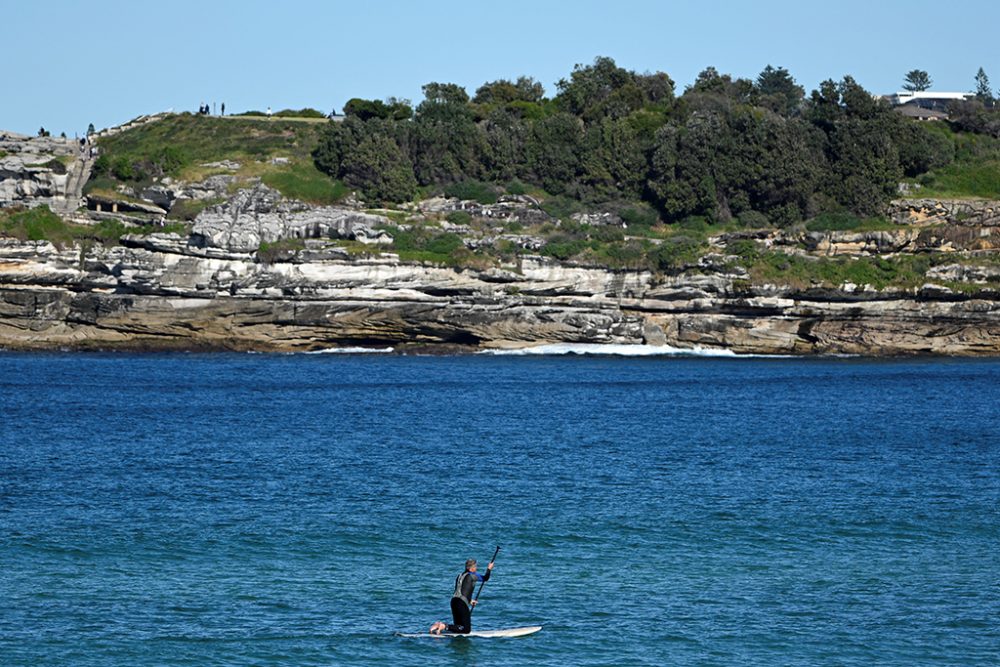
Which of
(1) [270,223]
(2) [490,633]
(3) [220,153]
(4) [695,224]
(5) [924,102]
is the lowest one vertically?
(2) [490,633]

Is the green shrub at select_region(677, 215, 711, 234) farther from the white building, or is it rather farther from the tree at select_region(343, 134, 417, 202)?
the white building

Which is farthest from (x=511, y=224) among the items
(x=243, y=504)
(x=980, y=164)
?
(x=243, y=504)

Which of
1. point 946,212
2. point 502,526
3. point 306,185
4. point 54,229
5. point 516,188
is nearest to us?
point 502,526

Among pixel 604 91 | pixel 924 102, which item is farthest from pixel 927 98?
pixel 604 91

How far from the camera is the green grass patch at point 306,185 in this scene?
89.2 m

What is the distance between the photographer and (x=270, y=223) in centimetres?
7688

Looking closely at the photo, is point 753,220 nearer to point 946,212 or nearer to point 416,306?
point 946,212

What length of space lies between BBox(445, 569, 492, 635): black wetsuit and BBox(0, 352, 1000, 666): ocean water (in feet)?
0.86

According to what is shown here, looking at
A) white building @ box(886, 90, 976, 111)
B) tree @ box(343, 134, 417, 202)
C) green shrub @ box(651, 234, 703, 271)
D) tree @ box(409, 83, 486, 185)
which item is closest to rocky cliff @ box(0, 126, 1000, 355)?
green shrub @ box(651, 234, 703, 271)

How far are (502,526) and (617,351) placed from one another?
152 feet

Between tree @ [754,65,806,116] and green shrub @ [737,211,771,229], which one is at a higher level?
tree @ [754,65,806,116]

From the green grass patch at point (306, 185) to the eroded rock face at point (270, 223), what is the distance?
15.0 feet

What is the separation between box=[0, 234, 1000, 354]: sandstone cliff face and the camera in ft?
234

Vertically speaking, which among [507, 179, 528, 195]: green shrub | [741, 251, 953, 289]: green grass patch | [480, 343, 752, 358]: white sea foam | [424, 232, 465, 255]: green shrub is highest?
[507, 179, 528, 195]: green shrub
